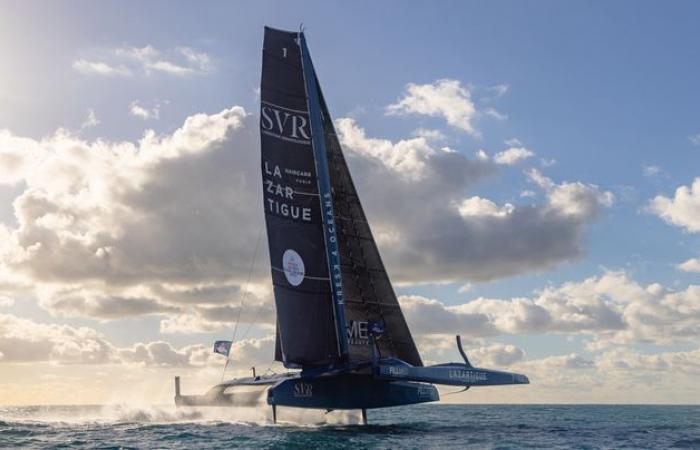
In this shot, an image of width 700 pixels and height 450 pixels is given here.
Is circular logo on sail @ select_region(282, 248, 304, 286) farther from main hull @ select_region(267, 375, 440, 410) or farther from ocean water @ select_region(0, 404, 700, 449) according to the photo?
ocean water @ select_region(0, 404, 700, 449)

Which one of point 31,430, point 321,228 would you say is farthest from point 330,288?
point 31,430

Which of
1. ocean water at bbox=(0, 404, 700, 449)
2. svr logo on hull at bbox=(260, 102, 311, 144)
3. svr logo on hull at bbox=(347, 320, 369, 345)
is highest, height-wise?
svr logo on hull at bbox=(260, 102, 311, 144)

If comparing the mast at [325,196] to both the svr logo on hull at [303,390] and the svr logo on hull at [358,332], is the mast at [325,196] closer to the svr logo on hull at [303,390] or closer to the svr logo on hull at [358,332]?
the svr logo on hull at [358,332]

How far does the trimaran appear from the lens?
3203cm

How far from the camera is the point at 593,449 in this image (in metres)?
27.6

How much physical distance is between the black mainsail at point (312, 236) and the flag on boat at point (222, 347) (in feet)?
26.8

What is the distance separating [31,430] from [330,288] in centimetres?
1582

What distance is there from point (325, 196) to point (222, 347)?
12441 millimetres

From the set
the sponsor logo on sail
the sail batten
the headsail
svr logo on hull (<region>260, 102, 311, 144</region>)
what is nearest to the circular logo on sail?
the sail batten

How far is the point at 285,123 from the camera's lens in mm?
33938

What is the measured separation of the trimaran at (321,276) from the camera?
32.0 m

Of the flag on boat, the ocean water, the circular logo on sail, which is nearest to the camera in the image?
the ocean water

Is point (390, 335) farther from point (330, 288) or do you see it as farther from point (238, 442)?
point (238, 442)

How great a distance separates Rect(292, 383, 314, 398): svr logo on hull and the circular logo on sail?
160 inches
